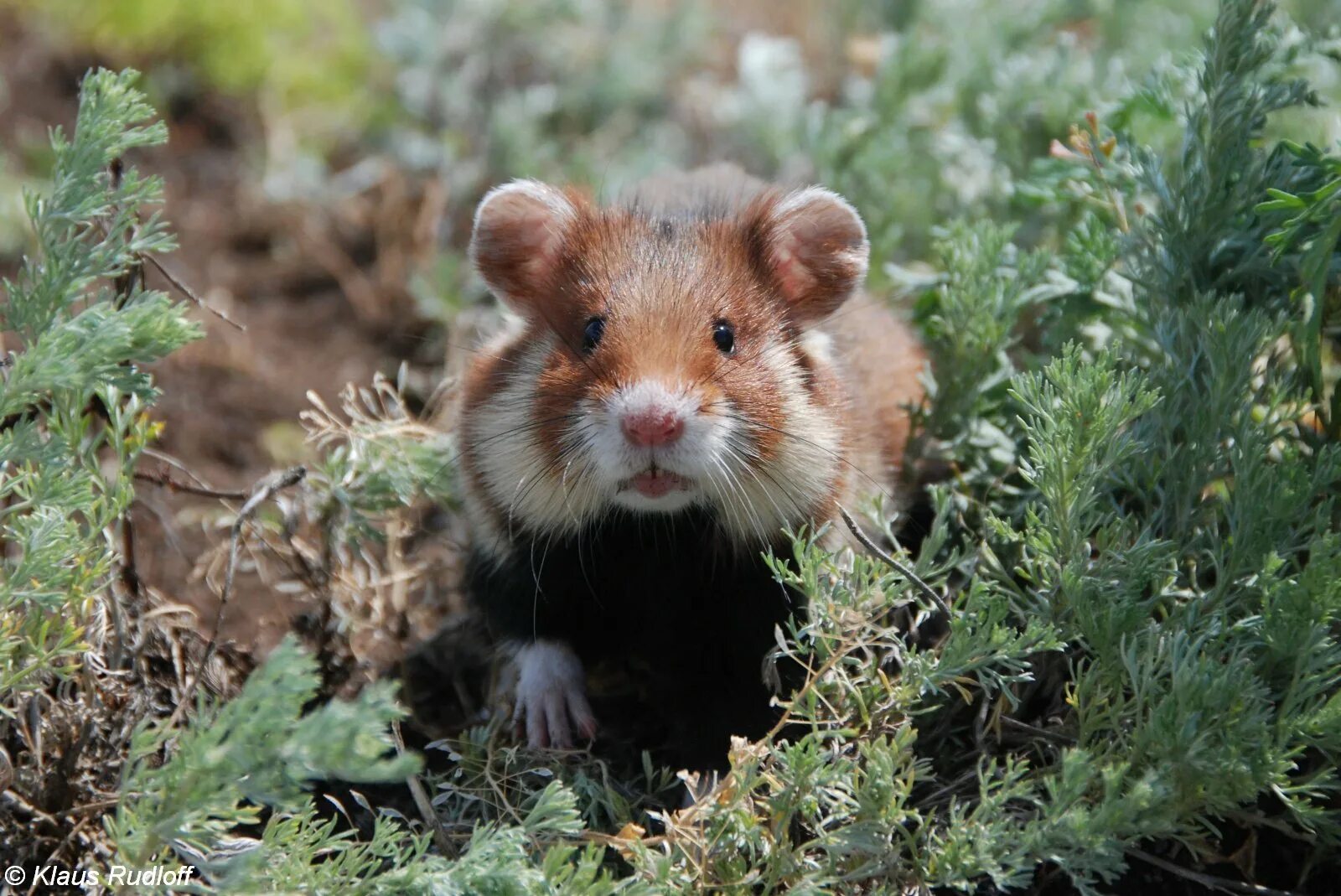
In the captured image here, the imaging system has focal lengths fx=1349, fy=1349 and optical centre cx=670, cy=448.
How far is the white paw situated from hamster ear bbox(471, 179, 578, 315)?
892mm

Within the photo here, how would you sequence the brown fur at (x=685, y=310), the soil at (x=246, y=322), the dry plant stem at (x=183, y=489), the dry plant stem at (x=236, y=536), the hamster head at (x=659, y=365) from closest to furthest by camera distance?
1. the hamster head at (x=659, y=365)
2. the brown fur at (x=685, y=310)
3. the dry plant stem at (x=236, y=536)
4. the dry plant stem at (x=183, y=489)
5. the soil at (x=246, y=322)

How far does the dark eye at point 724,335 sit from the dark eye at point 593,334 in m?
0.26

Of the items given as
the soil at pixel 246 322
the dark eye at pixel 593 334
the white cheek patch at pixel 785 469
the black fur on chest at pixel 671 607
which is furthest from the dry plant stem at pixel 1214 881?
the soil at pixel 246 322

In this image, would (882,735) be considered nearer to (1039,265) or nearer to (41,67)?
(1039,265)

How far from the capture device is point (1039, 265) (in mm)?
3658

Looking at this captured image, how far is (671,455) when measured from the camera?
2879 millimetres

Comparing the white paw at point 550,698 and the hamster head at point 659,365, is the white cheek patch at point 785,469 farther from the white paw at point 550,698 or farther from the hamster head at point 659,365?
the white paw at point 550,698

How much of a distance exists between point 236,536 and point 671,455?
121 centimetres

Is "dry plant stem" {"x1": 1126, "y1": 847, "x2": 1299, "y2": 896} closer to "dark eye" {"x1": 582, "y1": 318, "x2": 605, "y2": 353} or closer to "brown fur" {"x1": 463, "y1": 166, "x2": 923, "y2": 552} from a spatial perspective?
"brown fur" {"x1": 463, "y1": 166, "x2": 923, "y2": 552}

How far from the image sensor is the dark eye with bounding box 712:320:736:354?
3.16 meters

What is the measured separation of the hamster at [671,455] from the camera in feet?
9.98

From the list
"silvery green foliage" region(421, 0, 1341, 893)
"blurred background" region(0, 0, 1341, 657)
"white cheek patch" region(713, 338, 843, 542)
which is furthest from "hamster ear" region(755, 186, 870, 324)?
"blurred background" region(0, 0, 1341, 657)

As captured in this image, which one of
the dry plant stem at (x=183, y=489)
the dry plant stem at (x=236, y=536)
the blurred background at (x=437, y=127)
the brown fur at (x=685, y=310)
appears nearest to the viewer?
the brown fur at (x=685, y=310)

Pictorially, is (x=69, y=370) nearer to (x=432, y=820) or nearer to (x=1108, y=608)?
(x=432, y=820)
